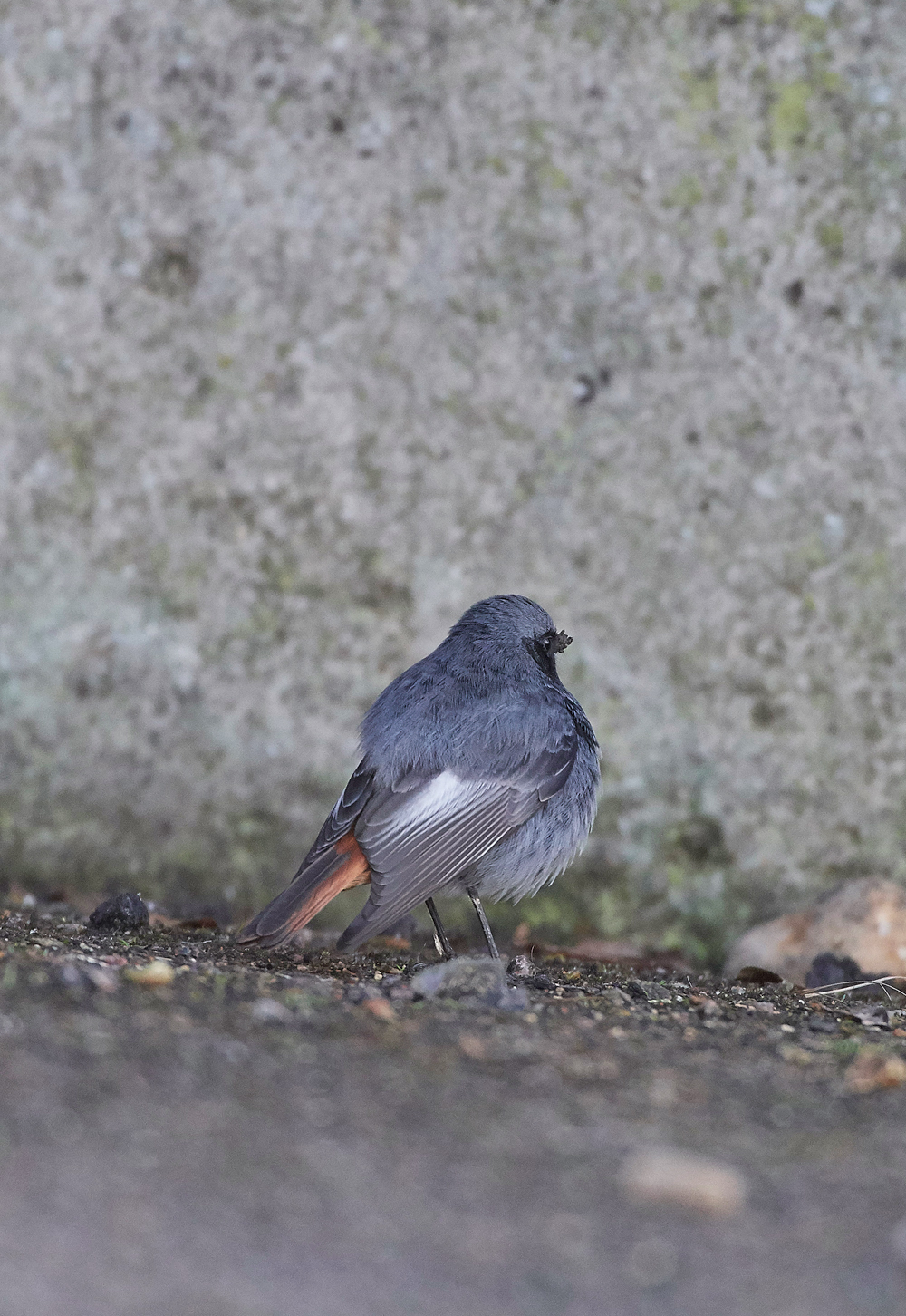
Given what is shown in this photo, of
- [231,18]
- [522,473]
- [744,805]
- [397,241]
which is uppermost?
[231,18]

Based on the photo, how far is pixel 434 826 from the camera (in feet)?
10.9

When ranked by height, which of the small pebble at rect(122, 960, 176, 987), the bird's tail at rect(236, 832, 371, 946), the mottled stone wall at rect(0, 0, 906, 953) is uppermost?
the mottled stone wall at rect(0, 0, 906, 953)

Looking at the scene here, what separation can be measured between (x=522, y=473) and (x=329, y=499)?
62 cm

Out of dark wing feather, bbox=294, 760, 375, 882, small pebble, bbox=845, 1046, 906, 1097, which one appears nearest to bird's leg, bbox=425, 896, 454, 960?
dark wing feather, bbox=294, 760, 375, 882

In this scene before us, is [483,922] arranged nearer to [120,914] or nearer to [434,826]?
[434,826]

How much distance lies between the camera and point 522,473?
4.34 meters

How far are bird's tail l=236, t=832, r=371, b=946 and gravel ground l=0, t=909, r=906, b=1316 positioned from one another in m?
0.27

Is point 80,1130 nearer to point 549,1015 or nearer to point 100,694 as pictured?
point 549,1015

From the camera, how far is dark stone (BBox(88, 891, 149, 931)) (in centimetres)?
351

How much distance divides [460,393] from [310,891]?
1.85 metres

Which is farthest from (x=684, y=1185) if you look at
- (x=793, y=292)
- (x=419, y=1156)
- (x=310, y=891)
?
(x=793, y=292)

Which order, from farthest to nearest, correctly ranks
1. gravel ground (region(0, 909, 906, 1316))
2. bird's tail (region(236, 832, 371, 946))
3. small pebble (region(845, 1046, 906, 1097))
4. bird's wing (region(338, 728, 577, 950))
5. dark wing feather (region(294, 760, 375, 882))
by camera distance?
dark wing feather (region(294, 760, 375, 882)), bird's wing (region(338, 728, 577, 950)), bird's tail (region(236, 832, 371, 946)), small pebble (region(845, 1046, 906, 1097)), gravel ground (region(0, 909, 906, 1316))

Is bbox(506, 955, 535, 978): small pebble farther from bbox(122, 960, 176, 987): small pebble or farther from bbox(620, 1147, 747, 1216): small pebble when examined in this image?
bbox(620, 1147, 747, 1216): small pebble

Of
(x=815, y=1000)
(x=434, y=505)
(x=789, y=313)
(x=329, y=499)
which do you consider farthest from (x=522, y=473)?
(x=815, y=1000)
